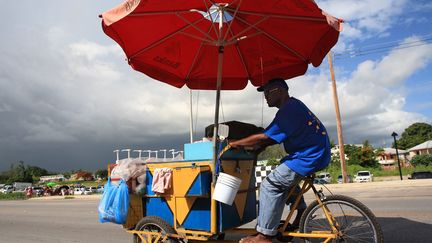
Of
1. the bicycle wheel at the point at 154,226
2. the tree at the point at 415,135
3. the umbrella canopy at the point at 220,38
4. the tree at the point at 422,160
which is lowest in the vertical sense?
the bicycle wheel at the point at 154,226

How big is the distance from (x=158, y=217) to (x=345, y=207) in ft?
7.50

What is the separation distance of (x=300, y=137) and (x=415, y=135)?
108 m

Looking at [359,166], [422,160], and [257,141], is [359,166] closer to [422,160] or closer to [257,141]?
[422,160]

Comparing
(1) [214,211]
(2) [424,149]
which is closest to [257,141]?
(1) [214,211]

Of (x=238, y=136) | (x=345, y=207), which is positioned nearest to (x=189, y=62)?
(x=238, y=136)

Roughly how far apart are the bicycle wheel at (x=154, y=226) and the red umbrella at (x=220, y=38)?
1356mm

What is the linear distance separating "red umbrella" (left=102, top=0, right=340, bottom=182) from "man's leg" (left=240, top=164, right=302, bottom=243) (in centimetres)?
97

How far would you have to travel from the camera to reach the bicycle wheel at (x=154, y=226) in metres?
4.75

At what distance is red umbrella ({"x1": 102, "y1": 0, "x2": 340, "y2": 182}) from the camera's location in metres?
4.54

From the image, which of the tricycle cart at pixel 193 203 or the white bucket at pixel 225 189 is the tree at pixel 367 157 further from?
the white bucket at pixel 225 189

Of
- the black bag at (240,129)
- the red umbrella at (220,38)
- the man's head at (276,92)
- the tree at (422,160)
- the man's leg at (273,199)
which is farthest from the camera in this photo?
the tree at (422,160)

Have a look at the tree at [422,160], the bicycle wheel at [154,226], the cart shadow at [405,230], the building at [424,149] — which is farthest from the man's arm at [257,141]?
the building at [424,149]

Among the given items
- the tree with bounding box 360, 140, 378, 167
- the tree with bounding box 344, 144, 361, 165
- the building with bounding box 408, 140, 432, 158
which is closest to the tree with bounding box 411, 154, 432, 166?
the tree with bounding box 360, 140, 378, 167

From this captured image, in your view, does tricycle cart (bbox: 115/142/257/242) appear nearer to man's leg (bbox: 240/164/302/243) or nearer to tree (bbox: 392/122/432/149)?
man's leg (bbox: 240/164/302/243)
